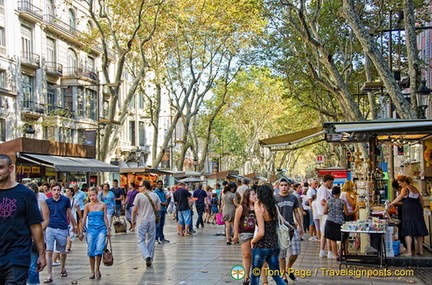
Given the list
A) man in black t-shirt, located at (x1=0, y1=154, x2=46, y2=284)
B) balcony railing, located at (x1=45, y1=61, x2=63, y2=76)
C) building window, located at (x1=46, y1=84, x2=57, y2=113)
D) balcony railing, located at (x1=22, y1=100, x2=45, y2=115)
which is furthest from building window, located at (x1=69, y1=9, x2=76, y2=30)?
man in black t-shirt, located at (x1=0, y1=154, x2=46, y2=284)

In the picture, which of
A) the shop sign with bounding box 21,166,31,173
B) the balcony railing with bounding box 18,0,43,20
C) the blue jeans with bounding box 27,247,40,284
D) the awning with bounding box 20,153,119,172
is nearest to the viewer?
the blue jeans with bounding box 27,247,40,284

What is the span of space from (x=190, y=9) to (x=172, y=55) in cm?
526

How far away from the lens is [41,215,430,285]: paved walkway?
9.59 metres

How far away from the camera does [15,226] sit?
526cm

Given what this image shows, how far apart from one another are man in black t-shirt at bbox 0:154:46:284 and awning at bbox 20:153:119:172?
49.2 ft

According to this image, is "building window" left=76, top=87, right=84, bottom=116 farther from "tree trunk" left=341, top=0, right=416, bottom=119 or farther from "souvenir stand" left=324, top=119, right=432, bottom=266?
"souvenir stand" left=324, top=119, right=432, bottom=266

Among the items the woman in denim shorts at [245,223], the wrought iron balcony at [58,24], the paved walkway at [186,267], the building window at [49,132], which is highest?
the wrought iron balcony at [58,24]

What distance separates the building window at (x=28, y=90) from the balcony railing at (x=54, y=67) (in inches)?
65.7

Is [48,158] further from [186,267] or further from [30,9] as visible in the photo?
[30,9]

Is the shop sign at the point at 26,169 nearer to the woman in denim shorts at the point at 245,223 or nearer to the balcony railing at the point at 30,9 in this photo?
the balcony railing at the point at 30,9

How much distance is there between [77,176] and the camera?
3238 cm

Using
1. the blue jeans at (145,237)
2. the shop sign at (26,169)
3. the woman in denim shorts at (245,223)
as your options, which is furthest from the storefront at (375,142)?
the shop sign at (26,169)

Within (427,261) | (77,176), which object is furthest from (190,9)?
(427,261)

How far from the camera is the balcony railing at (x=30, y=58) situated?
3288 cm
